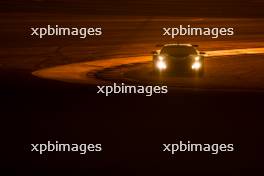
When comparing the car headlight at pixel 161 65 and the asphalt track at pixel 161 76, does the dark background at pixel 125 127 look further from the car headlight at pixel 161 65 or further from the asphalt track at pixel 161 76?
the car headlight at pixel 161 65

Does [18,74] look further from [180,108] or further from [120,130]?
[120,130]

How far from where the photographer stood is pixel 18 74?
33.9 metres

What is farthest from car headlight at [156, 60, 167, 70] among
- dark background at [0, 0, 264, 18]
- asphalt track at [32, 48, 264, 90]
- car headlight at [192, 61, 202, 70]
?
dark background at [0, 0, 264, 18]

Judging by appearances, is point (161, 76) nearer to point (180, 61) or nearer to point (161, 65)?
point (161, 65)

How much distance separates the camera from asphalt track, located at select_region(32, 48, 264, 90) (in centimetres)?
3116

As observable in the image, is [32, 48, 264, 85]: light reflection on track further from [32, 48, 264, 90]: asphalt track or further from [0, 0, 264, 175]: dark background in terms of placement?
[0, 0, 264, 175]: dark background

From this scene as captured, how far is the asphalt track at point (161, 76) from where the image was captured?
31.2 m

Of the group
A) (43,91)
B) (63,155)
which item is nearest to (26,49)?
(43,91)

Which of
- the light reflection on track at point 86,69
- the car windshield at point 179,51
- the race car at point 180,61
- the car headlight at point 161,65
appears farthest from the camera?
the car windshield at point 179,51

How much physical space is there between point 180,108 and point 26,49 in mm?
23792

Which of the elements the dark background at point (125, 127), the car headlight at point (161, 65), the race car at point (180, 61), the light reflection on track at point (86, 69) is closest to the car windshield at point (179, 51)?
the race car at point (180, 61)

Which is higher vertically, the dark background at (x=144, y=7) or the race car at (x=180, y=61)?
the dark background at (x=144, y=7)

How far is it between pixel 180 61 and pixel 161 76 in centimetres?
101

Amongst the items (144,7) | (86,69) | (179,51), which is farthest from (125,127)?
(144,7)
